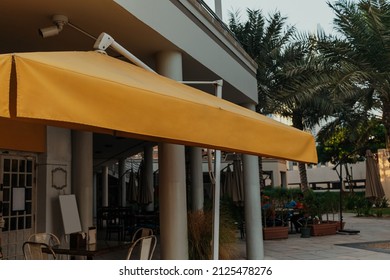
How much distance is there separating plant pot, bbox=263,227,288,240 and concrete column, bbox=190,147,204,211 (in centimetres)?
221

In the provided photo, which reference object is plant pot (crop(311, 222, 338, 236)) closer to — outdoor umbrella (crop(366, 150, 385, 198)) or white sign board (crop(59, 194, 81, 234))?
outdoor umbrella (crop(366, 150, 385, 198))

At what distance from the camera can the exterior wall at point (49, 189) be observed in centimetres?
795

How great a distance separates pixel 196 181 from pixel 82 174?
4.99m

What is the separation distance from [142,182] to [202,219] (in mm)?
7740

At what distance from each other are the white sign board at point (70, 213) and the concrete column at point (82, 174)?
0.90 feet

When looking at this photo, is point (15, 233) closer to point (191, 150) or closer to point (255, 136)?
point (255, 136)

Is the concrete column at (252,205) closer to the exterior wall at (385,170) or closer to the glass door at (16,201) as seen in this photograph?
the glass door at (16,201)

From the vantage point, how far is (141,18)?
17.7 ft

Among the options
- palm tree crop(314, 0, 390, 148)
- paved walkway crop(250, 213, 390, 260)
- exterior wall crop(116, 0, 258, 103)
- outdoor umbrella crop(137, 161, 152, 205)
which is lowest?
paved walkway crop(250, 213, 390, 260)

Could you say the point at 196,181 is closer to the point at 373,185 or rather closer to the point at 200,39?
the point at 200,39

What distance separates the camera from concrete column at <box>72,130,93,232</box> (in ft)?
28.7

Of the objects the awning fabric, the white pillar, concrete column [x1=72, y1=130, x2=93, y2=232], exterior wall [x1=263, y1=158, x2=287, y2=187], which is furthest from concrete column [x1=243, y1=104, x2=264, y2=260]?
exterior wall [x1=263, y1=158, x2=287, y2=187]

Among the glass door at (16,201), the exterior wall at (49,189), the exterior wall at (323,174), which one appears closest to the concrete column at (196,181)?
the exterior wall at (49,189)
